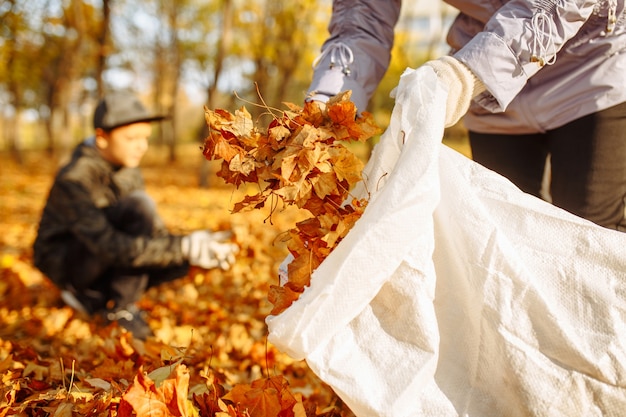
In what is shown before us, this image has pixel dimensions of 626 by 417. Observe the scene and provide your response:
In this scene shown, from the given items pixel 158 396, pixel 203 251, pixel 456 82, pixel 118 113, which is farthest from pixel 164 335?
pixel 456 82

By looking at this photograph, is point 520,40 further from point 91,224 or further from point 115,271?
point 115,271

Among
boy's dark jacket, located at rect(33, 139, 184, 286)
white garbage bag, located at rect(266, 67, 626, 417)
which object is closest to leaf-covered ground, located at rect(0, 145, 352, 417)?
white garbage bag, located at rect(266, 67, 626, 417)

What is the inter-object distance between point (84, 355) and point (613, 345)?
198 cm

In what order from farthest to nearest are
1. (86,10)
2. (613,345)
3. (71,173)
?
1. (86,10)
2. (71,173)
3. (613,345)

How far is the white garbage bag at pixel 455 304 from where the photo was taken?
3.78ft

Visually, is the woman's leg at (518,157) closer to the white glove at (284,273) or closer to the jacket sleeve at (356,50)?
the jacket sleeve at (356,50)

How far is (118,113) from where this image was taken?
279 centimetres

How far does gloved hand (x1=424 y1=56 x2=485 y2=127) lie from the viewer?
1.28 m

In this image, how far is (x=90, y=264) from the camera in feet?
9.51

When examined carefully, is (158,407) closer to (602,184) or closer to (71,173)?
(602,184)

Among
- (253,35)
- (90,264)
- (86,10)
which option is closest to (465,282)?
(90,264)

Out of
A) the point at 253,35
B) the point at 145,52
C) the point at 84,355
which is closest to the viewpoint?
the point at 84,355

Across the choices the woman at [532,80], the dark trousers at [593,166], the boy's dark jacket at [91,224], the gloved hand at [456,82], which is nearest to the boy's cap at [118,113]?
the boy's dark jacket at [91,224]

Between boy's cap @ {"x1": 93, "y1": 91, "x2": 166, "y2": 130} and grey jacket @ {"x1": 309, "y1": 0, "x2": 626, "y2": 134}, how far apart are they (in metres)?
1.49
